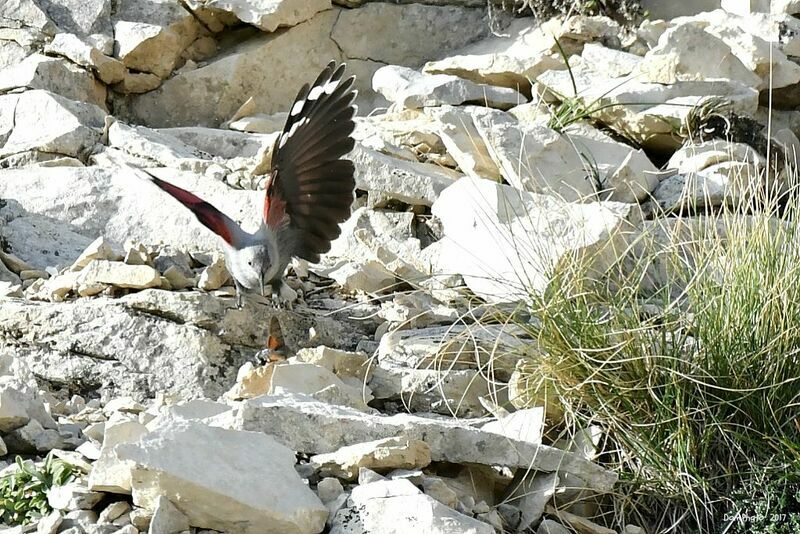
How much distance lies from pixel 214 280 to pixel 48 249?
1064mm

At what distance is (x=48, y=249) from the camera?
573cm

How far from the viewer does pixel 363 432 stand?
353cm

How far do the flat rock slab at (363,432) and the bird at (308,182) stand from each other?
1704mm

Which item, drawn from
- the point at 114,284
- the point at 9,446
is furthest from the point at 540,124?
the point at 9,446

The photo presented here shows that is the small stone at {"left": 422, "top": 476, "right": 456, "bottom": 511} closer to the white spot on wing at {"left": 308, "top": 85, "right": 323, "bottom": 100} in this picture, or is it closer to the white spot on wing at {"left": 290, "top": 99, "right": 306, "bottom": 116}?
the white spot on wing at {"left": 290, "top": 99, "right": 306, "bottom": 116}

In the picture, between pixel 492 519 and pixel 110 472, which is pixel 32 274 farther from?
pixel 492 519

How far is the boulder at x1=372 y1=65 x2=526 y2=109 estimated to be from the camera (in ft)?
21.9

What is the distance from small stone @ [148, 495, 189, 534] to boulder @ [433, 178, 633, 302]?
149 cm

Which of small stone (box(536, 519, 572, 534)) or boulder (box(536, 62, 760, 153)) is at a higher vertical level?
A: small stone (box(536, 519, 572, 534))

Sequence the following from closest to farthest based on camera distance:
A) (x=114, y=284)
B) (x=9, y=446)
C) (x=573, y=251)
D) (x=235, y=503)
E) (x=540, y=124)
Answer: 1. (x=235, y=503)
2. (x=9, y=446)
3. (x=573, y=251)
4. (x=114, y=284)
5. (x=540, y=124)

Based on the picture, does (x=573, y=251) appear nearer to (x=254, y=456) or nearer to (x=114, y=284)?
(x=254, y=456)

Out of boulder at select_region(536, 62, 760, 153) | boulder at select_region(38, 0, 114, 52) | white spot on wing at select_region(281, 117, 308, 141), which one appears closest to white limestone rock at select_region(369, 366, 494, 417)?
white spot on wing at select_region(281, 117, 308, 141)

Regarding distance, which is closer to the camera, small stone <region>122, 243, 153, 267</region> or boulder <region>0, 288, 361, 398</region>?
boulder <region>0, 288, 361, 398</region>

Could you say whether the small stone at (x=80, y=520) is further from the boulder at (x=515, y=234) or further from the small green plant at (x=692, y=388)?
the boulder at (x=515, y=234)
